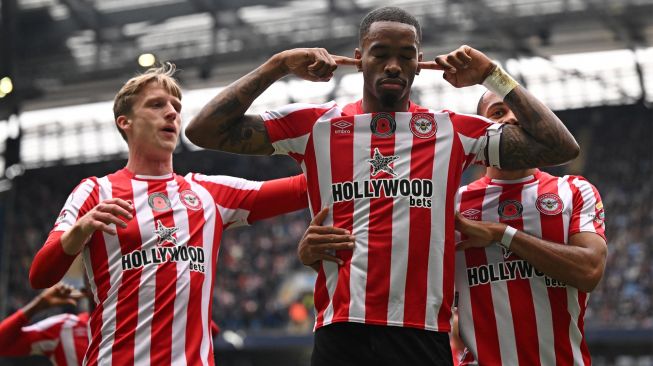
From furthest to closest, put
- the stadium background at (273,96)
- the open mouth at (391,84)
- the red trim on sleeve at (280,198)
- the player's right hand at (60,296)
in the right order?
the stadium background at (273,96) < the player's right hand at (60,296) < the red trim on sleeve at (280,198) < the open mouth at (391,84)

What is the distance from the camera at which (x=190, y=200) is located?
406 cm

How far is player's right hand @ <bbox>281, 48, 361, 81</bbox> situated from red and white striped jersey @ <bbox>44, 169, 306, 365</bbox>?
751 millimetres

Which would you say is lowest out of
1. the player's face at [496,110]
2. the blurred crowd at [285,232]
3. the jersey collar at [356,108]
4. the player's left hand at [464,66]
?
the blurred crowd at [285,232]

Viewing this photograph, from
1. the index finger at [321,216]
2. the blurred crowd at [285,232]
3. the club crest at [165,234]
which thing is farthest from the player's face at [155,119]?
the blurred crowd at [285,232]

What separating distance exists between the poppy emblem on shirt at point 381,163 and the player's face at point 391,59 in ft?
0.69

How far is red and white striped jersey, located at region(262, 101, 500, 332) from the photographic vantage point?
3.26 metres

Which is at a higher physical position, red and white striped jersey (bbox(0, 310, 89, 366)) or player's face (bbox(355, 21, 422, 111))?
player's face (bbox(355, 21, 422, 111))

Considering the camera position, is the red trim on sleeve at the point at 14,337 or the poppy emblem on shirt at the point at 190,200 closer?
the poppy emblem on shirt at the point at 190,200

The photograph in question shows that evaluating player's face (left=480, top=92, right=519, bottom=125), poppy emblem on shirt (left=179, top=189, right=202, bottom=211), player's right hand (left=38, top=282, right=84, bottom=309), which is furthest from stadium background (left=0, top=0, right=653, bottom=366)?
poppy emblem on shirt (left=179, top=189, right=202, bottom=211)

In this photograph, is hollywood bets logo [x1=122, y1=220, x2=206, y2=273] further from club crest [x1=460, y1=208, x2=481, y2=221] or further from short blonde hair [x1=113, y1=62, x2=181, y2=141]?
club crest [x1=460, y1=208, x2=481, y2=221]

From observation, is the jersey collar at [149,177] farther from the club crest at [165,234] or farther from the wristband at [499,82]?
the wristband at [499,82]

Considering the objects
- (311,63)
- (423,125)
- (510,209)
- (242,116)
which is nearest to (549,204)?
(510,209)

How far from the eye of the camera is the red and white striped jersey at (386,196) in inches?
128

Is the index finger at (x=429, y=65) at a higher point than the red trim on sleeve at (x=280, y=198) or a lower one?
higher
